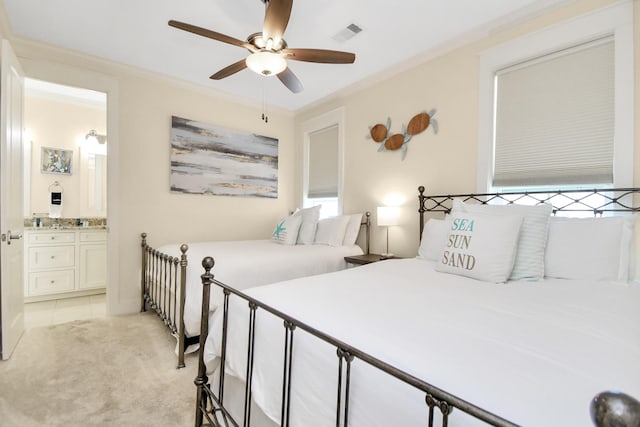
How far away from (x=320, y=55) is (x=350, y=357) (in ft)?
6.74

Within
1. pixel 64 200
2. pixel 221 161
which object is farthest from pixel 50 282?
pixel 221 161

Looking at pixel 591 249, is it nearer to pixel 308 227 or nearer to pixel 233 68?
pixel 308 227

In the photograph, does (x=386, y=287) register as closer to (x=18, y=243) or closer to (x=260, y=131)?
(x=18, y=243)

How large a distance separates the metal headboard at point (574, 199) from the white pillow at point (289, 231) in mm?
1568

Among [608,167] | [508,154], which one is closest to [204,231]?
[508,154]

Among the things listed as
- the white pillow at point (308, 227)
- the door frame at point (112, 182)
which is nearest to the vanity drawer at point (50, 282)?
the door frame at point (112, 182)

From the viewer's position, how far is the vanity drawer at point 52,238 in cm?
351

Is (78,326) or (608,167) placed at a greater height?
(608,167)

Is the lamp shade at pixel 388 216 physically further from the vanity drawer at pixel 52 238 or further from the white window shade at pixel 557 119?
the vanity drawer at pixel 52 238

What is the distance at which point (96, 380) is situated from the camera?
74.1 inches

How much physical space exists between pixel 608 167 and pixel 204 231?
3834mm

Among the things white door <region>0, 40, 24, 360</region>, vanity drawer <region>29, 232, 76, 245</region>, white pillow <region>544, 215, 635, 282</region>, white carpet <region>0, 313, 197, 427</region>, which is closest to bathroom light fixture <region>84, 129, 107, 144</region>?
vanity drawer <region>29, 232, 76, 245</region>

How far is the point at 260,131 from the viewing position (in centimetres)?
422

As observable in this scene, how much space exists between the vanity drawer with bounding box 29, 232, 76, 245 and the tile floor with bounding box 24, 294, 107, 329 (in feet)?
2.39
